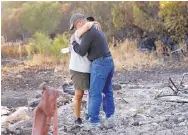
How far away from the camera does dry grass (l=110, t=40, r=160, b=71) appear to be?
1418cm

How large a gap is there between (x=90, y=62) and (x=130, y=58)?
826cm

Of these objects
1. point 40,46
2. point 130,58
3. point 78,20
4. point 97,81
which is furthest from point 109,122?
point 40,46

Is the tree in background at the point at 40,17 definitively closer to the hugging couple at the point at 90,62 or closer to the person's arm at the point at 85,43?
the hugging couple at the point at 90,62

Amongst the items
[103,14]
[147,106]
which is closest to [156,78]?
[147,106]

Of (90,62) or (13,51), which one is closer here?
(90,62)

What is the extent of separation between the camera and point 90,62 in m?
6.77

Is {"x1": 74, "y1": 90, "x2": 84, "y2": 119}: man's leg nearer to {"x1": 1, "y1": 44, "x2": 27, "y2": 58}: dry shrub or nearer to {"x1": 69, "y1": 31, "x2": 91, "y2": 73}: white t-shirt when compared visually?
{"x1": 69, "y1": 31, "x2": 91, "y2": 73}: white t-shirt

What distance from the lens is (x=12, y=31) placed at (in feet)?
88.7

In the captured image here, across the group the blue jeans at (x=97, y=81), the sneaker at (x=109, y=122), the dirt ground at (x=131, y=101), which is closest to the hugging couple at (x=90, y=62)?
the blue jeans at (x=97, y=81)

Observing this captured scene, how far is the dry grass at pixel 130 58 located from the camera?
14184mm

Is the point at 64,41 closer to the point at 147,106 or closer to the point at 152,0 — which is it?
the point at 152,0

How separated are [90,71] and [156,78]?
211 inches

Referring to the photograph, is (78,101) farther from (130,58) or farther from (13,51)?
(13,51)

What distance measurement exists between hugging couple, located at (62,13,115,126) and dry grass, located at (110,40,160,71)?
273 inches
